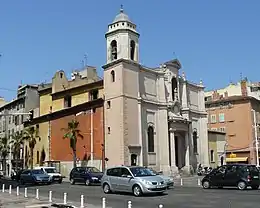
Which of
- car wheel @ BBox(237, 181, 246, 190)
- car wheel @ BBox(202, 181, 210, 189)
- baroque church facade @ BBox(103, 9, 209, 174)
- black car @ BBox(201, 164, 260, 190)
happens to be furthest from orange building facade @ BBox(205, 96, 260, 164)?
car wheel @ BBox(237, 181, 246, 190)

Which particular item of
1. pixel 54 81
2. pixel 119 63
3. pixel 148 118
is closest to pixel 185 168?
pixel 148 118

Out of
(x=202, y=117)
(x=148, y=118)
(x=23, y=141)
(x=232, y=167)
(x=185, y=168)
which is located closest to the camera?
(x=232, y=167)

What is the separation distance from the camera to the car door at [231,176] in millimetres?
26220

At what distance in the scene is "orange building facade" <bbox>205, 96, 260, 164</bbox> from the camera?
67688 millimetres

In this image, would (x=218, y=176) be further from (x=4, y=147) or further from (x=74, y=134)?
(x=4, y=147)

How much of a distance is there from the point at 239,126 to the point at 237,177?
4465 centimetres

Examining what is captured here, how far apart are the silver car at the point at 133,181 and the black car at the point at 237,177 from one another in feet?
20.1

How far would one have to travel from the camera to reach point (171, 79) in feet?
180

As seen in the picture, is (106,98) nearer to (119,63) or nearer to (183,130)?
(119,63)

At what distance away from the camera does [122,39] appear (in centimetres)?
4778

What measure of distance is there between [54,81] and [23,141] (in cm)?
1107

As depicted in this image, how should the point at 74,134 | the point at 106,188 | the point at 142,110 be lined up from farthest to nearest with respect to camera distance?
1. the point at 74,134
2. the point at 142,110
3. the point at 106,188

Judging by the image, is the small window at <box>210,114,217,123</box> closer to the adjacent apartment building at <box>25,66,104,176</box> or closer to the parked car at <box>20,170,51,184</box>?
the adjacent apartment building at <box>25,66,104,176</box>

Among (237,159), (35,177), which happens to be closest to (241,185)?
(35,177)
